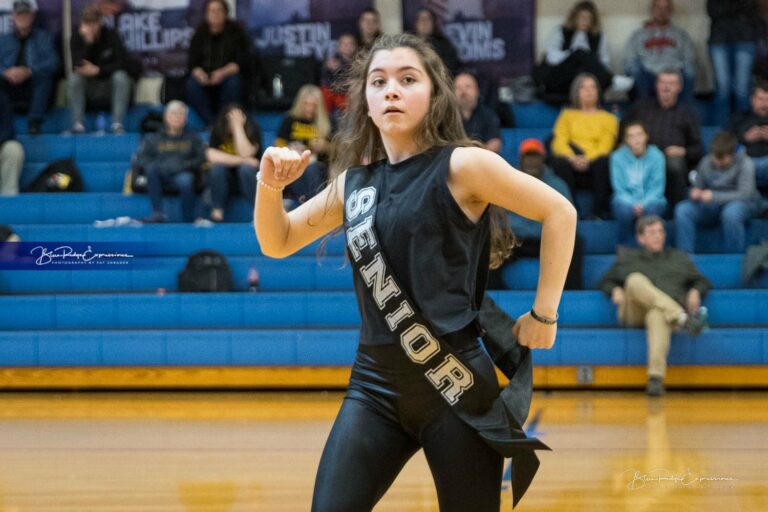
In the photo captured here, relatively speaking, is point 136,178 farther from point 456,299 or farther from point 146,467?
point 456,299

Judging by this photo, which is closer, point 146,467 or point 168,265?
point 146,467

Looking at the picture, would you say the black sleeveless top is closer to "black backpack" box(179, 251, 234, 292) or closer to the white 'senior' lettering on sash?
the white 'senior' lettering on sash

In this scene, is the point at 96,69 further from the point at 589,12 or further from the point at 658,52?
the point at 658,52

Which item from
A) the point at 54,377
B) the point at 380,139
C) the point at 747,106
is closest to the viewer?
the point at 380,139

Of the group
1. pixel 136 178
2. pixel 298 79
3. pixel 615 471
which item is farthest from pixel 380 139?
pixel 298 79

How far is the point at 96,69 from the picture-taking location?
1118 centimetres

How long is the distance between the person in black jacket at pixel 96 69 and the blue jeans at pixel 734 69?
5944 mm

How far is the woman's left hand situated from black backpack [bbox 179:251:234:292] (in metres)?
6.34

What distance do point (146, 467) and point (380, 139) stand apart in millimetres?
3358

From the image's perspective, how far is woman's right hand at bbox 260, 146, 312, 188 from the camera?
2.69 meters

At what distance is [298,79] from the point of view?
1129cm

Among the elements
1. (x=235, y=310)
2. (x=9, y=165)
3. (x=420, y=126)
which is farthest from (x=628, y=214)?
(x=420, y=126)

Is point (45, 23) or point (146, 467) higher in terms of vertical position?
point (45, 23)

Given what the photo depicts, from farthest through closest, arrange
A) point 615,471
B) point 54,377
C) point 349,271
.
→ point 349,271, point 54,377, point 615,471
